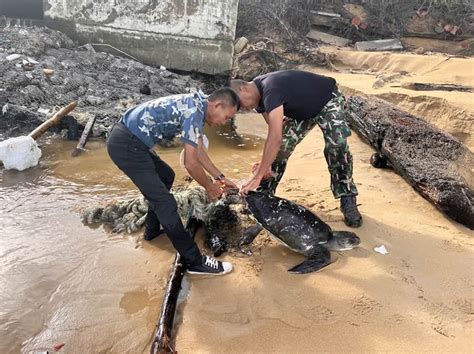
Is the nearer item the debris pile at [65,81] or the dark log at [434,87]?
the debris pile at [65,81]

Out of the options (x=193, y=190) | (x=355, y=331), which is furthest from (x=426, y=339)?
(x=193, y=190)

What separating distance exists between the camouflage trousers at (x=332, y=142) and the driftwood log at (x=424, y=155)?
1.06m

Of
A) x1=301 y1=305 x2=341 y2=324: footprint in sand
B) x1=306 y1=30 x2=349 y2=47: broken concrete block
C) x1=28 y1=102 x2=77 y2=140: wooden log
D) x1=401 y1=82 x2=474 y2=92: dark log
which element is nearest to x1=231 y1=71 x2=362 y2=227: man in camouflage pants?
x1=301 y1=305 x2=341 y2=324: footprint in sand

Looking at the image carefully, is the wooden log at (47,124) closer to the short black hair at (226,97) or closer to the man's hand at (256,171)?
the man's hand at (256,171)

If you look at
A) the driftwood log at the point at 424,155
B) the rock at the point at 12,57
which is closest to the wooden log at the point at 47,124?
the rock at the point at 12,57

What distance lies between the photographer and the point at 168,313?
3.21 metres

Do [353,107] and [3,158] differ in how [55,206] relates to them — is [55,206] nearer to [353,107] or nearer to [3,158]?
[3,158]

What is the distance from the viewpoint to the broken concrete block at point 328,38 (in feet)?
45.6

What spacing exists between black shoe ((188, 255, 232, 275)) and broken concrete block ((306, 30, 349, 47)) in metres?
11.6

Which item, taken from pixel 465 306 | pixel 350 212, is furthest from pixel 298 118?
pixel 465 306

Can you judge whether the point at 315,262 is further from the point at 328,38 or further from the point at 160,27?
the point at 328,38

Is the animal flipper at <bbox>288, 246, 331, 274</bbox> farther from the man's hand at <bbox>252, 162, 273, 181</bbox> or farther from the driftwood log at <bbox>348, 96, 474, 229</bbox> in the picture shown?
the driftwood log at <bbox>348, 96, 474, 229</bbox>

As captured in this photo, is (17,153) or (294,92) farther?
(17,153)

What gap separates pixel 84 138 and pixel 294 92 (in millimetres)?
4390
